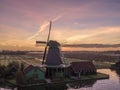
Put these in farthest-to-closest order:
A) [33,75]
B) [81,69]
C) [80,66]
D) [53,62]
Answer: [80,66] → [81,69] → [53,62] → [33,75]

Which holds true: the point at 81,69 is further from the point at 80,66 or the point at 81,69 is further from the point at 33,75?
the point at 33,75

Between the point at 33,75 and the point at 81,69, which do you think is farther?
the point at 81,69

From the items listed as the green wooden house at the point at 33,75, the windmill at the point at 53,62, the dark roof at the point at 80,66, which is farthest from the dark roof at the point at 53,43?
the dark roof at the point at 80,66

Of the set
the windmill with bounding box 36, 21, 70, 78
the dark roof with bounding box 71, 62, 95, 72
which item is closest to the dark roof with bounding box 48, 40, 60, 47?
the windmill with bounding box 36, 21, 70, 78

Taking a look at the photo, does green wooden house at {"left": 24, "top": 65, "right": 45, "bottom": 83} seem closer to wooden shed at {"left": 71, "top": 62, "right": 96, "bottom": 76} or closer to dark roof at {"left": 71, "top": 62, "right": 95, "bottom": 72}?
wooden shed at {"left": 71, "top": 62, "right": 96, "bottom": 76}

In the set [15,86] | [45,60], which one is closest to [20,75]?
[15,86]

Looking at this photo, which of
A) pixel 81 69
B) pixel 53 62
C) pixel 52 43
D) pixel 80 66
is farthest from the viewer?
pixel 80 66

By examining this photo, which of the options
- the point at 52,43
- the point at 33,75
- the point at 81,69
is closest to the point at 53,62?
the point at 52,43

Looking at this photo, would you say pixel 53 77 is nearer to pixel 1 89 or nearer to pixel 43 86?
pixel 43 86

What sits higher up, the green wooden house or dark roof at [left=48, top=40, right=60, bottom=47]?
dark roof at [left=48, top=40, right=60, bottom=47]

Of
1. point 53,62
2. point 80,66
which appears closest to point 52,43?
point 53,62

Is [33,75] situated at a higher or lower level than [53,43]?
lower

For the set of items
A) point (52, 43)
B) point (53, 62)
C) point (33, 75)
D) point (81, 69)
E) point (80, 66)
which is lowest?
point (33, 75)

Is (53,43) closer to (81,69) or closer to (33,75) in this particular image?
(33,75)
